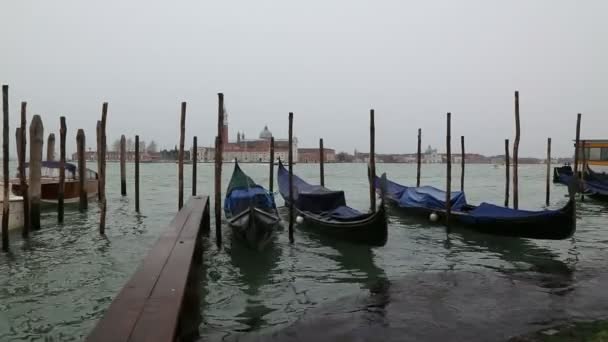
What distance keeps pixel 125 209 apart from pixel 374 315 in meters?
11.5

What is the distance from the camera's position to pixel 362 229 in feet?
25.3

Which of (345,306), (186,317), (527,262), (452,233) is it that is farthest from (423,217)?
(186,317)

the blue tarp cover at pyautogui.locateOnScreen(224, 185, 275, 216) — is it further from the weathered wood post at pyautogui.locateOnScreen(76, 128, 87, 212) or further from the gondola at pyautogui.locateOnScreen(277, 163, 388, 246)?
the weathered wood post at pyautogui.locateOnScreen(76, 128, 87, 212)

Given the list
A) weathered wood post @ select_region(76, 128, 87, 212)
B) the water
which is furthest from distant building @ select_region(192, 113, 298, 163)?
the water

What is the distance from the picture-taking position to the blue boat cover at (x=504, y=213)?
7.77 m

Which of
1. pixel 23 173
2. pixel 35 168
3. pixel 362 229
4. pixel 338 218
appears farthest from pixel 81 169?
pixel 362 229

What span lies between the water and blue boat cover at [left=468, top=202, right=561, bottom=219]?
1.64 ft

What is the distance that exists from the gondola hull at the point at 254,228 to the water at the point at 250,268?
21 cm

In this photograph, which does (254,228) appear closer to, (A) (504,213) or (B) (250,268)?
(B) (250,268)

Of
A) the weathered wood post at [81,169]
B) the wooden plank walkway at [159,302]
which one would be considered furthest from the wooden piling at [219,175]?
the weathered wood post at [81,169]

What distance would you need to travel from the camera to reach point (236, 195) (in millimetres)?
9758

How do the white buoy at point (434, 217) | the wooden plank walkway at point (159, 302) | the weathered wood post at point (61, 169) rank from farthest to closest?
1. the white buoy at point (434, 217)
2. the weathered wood post at point (61, 169)
3. the wooden plank walkway at point (159, 302)

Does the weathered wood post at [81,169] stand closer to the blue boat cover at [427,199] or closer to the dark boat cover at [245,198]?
the dark boat cover at [245,198]

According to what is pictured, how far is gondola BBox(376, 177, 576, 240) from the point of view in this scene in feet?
24.9
